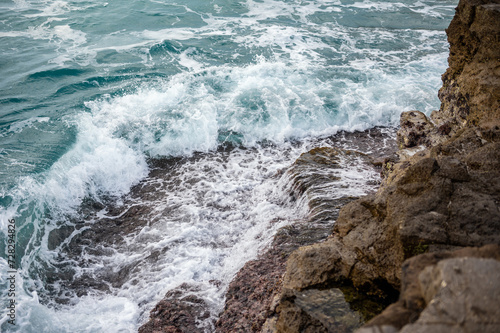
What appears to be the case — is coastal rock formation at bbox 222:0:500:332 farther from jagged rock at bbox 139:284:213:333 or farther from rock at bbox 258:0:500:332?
jagged rock at bbox 139:284:213:333

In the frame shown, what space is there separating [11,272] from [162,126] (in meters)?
5.58

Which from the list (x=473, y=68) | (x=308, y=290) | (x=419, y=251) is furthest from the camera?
(x=473, y=68)

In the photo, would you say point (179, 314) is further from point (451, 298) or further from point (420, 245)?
point (451, 298)

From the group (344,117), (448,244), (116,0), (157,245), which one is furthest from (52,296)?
(116,0)

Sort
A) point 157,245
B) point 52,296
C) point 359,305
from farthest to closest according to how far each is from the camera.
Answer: point 157,245
point 52,296
point 359,305

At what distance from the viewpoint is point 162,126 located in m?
10.3

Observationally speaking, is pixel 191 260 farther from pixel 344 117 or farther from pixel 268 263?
pixel 344 117

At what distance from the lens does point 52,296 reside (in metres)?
5.67

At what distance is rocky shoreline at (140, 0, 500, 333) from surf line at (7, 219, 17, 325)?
6.82 ft

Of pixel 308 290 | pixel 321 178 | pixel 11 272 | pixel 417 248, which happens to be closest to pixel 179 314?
pixel 308 290

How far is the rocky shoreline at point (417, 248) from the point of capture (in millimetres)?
1938

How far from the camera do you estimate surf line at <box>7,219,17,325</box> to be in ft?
16.4

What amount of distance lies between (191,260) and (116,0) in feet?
62.9

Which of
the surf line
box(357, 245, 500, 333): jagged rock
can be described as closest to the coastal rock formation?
box(357, 245, 500, 333): jagged rock
